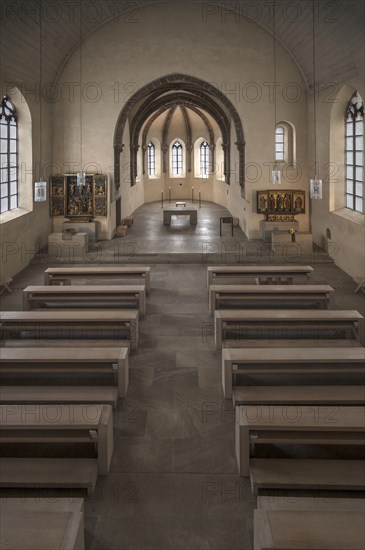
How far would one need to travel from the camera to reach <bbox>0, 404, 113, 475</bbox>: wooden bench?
5.34 metres

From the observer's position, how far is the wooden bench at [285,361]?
6797 mm

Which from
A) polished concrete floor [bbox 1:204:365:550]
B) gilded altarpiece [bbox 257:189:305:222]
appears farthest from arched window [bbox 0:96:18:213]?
gilded altarpiece [bbox 257:189:305:222]

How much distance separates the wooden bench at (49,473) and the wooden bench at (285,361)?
2228 mm

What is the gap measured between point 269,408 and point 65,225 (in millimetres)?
14209

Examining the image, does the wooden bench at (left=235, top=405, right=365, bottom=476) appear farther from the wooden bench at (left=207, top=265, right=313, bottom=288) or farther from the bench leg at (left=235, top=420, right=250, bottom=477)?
the wooden bench at (left=207, top=265, right=313, bottom=288)

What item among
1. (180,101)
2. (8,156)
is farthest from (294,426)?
(180,101)

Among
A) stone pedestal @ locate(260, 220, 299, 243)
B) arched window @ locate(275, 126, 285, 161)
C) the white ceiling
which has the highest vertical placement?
the white ceiling

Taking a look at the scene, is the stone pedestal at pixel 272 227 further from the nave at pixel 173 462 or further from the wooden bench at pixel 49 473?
the wooden bench at pixel 49 473

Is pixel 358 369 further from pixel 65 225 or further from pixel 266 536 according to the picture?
pixel 65 225

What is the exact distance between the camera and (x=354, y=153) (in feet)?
50.6

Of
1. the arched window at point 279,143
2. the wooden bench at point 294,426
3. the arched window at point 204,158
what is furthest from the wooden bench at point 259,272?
the arched window at point 204,158

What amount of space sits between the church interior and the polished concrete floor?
3 centimetres

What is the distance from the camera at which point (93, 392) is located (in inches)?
264

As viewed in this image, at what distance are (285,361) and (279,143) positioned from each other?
47.0ft
